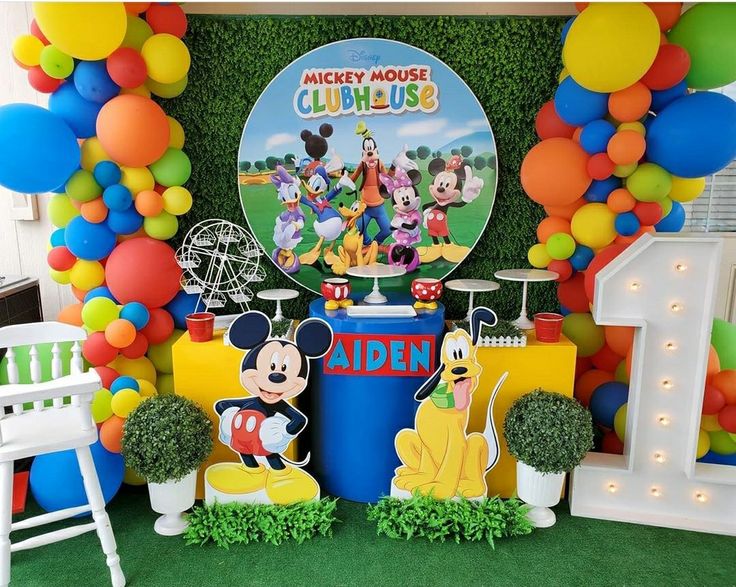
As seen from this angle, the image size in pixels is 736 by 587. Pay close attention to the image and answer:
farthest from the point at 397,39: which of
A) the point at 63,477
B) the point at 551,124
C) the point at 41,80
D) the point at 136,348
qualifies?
the point at 63,477

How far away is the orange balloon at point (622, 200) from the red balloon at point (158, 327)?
7.08 ft

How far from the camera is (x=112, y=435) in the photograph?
2.61 metres

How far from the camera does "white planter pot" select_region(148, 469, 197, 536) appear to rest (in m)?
2.53

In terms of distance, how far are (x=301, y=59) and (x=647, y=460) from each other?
8.14ft

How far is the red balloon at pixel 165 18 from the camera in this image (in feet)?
8.67

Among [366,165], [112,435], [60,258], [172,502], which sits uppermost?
[366,165]

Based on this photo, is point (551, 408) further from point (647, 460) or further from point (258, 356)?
point (258, 356)

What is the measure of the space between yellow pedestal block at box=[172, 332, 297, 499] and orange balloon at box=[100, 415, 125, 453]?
0.30 meters

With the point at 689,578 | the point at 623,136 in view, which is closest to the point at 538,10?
the point at 623,136

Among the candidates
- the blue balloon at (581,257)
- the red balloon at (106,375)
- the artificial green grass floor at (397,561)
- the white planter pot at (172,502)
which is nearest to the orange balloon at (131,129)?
the red balloon at (106,375)

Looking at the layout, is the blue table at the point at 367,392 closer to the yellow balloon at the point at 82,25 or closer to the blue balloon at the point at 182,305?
the blue balloon at the point at 182,305

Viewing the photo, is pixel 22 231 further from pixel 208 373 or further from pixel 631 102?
pixel 631 102

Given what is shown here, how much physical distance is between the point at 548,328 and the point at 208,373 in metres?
1.59

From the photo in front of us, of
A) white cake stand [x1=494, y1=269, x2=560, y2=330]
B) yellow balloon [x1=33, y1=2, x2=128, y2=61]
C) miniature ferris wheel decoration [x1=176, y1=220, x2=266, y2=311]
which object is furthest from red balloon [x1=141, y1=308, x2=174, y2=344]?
white cake stand [x1=494, y1=269, x2=560, y2=330]
